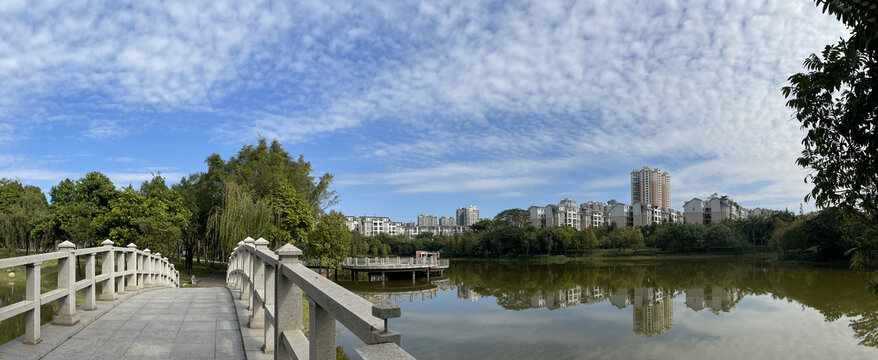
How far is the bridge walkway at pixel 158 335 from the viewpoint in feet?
12.9

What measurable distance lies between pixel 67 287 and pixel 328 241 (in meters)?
24.9

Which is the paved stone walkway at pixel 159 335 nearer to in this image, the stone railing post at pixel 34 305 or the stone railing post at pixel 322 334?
the stone railing post at pixel 34 305

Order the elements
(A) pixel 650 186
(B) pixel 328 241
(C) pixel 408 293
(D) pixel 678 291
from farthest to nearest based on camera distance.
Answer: (A) pixel 650 186, (C) pixel 408 293, (B) pixel 328 241, (D) pixel 678 291

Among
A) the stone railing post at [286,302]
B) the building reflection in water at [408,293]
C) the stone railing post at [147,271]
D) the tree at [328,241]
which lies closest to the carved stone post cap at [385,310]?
the stone railing post at [286,302]

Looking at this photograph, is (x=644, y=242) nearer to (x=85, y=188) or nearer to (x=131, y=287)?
(x=85, y=188)

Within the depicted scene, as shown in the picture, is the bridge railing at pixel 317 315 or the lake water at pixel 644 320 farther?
the lake water at pixel 644 320

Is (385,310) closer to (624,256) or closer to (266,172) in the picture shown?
(266,172)

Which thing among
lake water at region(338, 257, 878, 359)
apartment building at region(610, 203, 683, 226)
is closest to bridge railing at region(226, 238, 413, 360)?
lake water at region(338, 257, 878, 359)

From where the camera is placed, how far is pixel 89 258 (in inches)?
226

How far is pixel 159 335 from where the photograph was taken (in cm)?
459

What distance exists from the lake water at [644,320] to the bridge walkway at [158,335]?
7.52m

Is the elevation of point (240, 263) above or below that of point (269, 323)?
above

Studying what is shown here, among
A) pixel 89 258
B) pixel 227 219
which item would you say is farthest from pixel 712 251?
pixel 89 258

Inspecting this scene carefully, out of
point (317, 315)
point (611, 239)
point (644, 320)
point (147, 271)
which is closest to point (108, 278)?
point (147, 271)
